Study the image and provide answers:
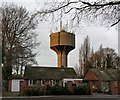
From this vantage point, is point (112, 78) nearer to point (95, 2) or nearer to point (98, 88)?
point (98, 88)

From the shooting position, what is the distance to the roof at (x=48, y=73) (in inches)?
1505

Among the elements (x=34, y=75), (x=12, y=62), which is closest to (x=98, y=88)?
(x=34, y=75)

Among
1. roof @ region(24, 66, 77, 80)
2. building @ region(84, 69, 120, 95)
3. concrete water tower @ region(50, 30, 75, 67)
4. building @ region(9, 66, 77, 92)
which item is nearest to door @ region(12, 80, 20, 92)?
building @ region(9, 66, 77, 92)

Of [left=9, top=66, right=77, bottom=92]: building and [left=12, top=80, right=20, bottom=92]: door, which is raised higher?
[left=9, top=66, right=77, bottom=92]: building

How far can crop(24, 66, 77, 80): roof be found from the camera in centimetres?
3822

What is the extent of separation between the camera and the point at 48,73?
39344 mm

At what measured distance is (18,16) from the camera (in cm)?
2897

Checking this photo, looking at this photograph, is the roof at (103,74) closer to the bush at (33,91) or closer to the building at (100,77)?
the building at (100,77)

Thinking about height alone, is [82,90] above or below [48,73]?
below

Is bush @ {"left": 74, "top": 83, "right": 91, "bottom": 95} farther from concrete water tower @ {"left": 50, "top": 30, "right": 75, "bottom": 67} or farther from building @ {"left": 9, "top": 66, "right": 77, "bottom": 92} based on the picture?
concrete water tower @ {"left": 50, "top": 30, "right": 75, "bottom": 67}

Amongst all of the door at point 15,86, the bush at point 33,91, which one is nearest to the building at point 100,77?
the door at point 15,86

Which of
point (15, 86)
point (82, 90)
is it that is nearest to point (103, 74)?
point (82, 90)

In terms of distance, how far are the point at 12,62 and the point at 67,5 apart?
22609 mm

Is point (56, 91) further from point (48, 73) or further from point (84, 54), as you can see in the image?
point (84, 54)
